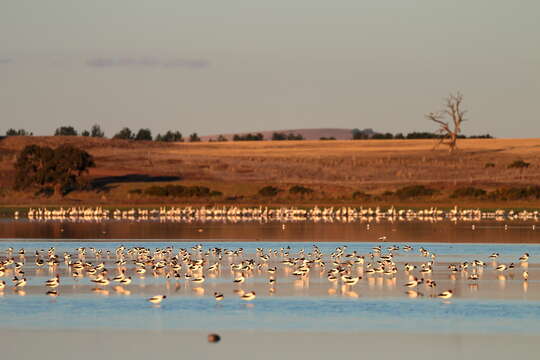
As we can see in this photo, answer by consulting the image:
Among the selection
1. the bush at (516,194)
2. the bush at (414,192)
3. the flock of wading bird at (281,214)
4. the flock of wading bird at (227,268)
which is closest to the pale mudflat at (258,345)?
the flock of wading bird at (227,268)

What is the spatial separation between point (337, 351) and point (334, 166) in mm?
101774

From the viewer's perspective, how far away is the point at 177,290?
34219 mm

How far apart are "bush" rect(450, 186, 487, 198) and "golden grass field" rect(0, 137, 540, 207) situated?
1.16 metres

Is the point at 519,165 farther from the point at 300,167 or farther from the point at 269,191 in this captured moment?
the point at 269,191

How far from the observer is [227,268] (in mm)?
41969

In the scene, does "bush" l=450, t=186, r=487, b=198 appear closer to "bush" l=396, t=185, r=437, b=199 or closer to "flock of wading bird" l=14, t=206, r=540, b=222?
"bush" l=396, t=185, r=437, b=199

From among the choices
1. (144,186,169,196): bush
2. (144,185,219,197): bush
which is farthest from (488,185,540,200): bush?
(144,186,169,196): bush

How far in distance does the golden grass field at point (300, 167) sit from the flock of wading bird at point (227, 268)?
5223cm

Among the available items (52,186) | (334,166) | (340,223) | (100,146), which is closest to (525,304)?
(340,223)

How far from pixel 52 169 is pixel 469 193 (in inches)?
1518

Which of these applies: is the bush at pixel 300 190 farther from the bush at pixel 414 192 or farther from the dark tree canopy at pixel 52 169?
the dark tree canopy at pixel 52 169

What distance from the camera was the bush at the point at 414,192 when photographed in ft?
336

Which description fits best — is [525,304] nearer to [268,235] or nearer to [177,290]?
[177,290]

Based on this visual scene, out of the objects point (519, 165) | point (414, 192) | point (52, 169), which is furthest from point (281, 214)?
point (519, 165)
